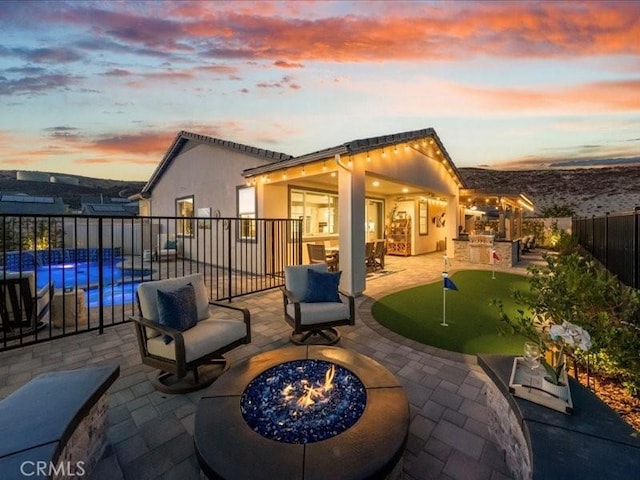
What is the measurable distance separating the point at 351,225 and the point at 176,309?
4088 millimetres

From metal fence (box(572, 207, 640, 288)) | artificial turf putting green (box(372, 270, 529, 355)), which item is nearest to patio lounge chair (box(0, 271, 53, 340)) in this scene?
artificial turf putting green (box(372, 270, 529, 355))

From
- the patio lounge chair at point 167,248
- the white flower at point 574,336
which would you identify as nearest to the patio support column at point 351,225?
the white flower at point 574,336

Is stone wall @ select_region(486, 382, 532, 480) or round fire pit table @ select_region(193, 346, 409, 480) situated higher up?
round fire pit table @ select_region(193, 346, 409, 480)

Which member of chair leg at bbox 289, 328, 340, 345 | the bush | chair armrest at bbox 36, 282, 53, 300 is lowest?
chair leg at bbox 289, 328, 340, 345

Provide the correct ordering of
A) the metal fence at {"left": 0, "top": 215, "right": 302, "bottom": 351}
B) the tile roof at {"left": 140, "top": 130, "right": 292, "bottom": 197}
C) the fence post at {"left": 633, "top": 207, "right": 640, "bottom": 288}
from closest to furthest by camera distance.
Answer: the fence post at {"left": 633, "top": 207, "right": 640, "bottom": 288} → the metal fence at {"left": 0, "top": 215, "right": 302, "bottom": 351} → the tile roof at {"left": 140, "top": 130, "right": 292, "bottom": 197}

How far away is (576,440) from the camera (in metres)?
1.46

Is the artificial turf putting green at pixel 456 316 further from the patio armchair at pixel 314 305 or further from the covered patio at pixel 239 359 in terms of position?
the patio armchair at pixel 314 305

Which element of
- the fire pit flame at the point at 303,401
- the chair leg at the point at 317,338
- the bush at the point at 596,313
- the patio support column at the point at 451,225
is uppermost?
the patio support column at the point at 451,225

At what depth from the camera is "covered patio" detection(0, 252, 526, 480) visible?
1.87 m

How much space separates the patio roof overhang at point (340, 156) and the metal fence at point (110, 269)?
1374 mm

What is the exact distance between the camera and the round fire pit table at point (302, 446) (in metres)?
1.36

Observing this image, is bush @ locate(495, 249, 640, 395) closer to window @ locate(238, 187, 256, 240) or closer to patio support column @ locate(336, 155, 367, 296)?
patio support column @ locate(336, 155, 367, 296)

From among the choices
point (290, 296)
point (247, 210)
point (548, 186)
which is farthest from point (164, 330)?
point (548, 186)

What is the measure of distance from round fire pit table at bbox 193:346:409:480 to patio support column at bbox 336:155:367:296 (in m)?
4.16
